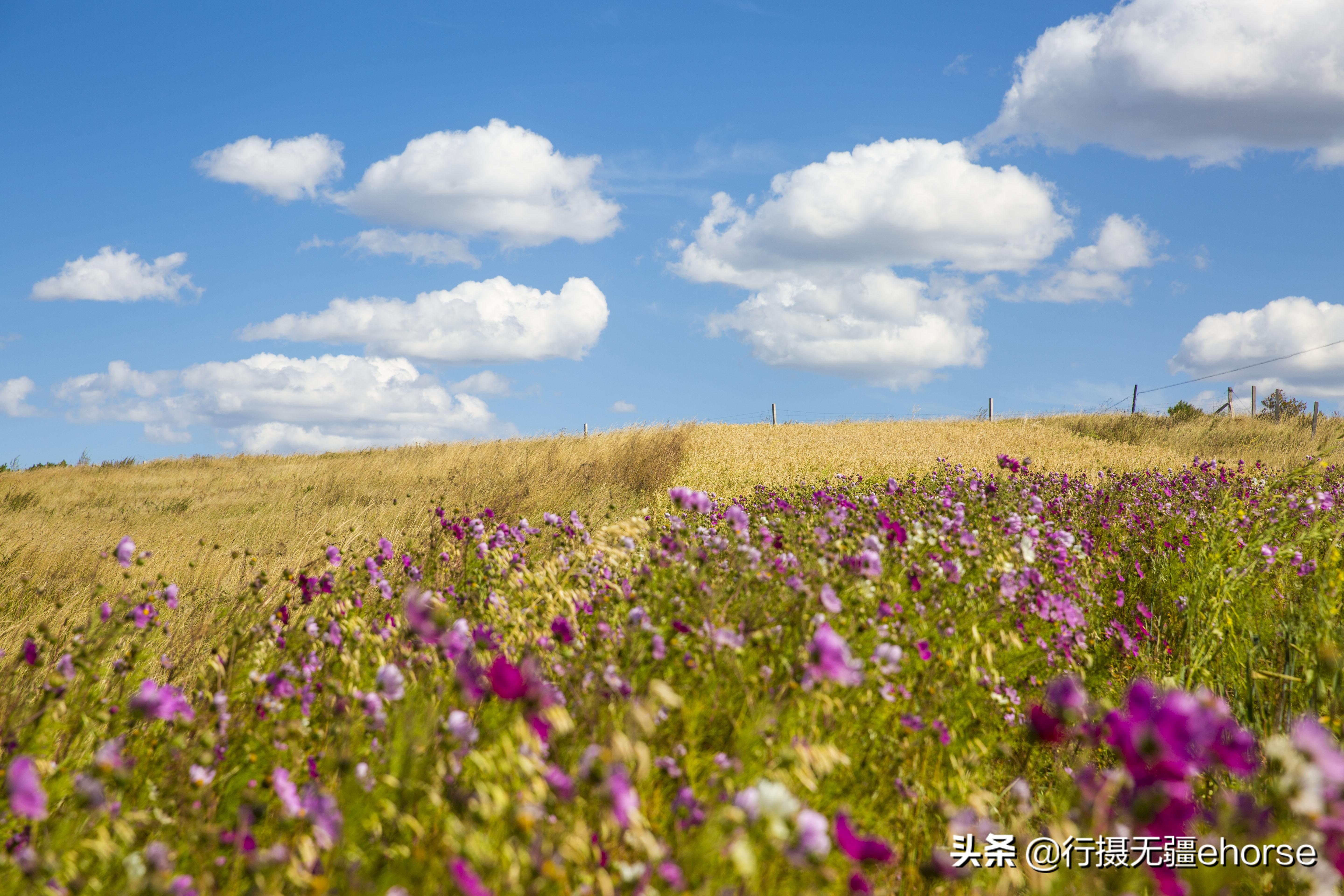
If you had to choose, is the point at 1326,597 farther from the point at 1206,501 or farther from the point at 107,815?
the point at 107,815

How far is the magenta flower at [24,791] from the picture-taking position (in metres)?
1.51

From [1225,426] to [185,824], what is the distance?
28.0m

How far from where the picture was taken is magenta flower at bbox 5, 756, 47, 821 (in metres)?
1.51

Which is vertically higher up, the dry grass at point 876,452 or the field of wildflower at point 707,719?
the dry grass at point 876,452

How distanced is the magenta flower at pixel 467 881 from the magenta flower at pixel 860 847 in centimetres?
66

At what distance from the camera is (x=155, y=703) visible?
2.12m

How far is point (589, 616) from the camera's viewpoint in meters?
3.68

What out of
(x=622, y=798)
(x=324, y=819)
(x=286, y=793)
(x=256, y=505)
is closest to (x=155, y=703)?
(x=286, y=793)

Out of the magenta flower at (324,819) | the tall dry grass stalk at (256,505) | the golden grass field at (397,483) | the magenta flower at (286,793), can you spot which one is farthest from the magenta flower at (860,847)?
the golden grass field at (397,483)

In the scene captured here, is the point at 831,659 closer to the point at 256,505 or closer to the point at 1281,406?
the point at 256,505

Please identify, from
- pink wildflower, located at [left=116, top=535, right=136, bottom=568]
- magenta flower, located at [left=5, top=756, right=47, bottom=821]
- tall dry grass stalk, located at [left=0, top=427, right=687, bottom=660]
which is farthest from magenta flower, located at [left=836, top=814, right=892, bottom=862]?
tall dry grass stalk, located at [left=0, top=427, right=687, bottom=660]

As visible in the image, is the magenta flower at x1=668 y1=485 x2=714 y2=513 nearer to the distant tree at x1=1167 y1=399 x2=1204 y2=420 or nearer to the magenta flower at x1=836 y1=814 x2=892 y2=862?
the magenta flower at x1=836 y1=814 x2=892 y2=862

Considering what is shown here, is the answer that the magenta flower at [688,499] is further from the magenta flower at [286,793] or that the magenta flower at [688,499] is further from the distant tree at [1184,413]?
the distant tree at [1184,413]

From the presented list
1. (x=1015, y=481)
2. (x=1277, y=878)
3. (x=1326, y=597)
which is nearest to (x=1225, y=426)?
(x=1015, y=481)
